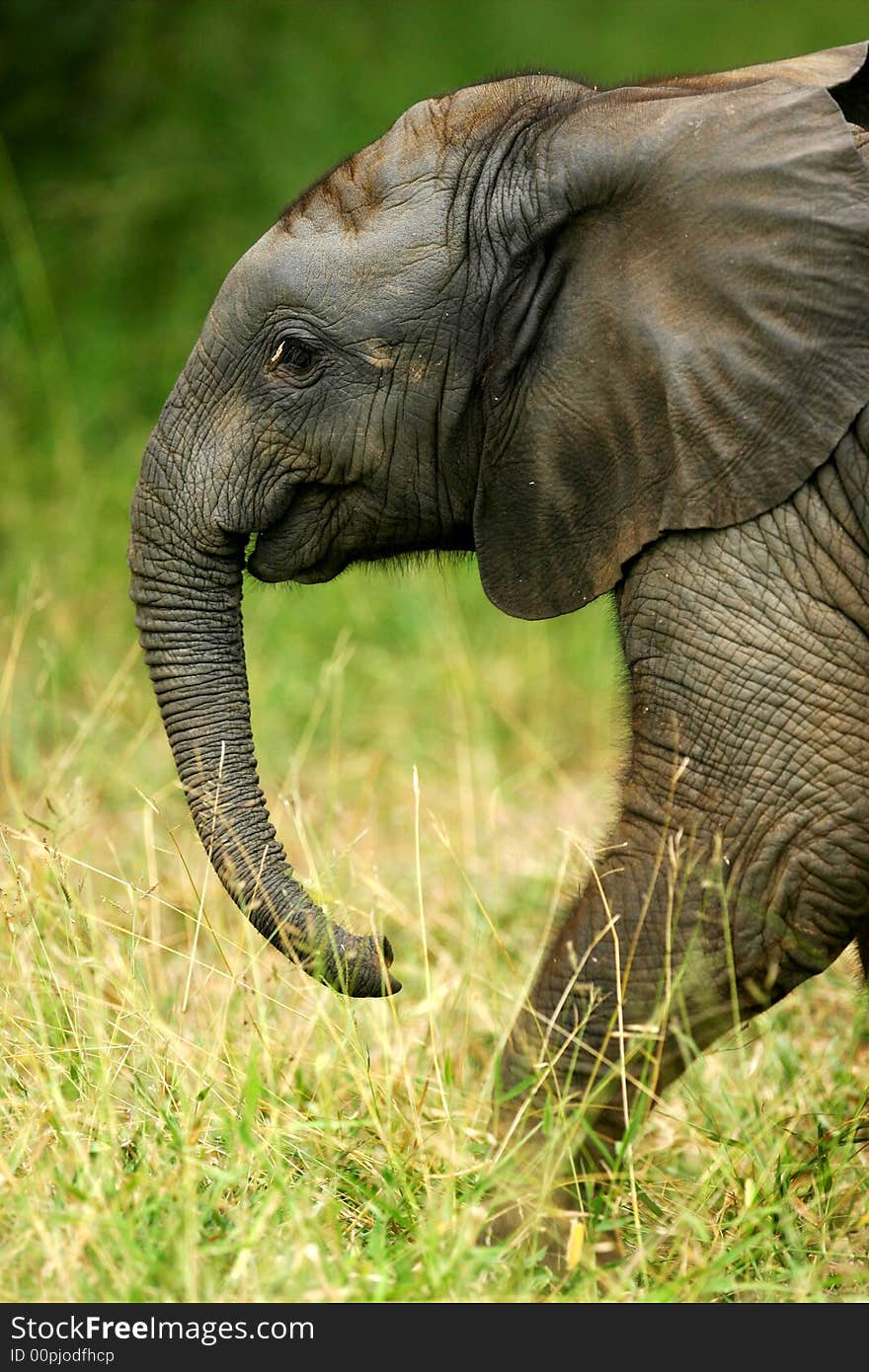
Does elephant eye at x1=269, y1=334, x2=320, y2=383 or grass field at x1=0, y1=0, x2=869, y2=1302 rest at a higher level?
elephant eye at x1=269, y1=334, x2=320, y2=383

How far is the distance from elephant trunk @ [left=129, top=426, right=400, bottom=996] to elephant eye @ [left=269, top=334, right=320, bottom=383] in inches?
13.1

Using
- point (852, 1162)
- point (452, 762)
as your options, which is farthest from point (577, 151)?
point (452, 762)

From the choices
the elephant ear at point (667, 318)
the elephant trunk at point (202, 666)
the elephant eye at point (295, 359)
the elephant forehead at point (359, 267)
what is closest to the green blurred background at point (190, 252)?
the elephant trunk at point (202, 666)

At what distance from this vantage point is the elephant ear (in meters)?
3.64

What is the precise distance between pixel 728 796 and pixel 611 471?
2.37ft

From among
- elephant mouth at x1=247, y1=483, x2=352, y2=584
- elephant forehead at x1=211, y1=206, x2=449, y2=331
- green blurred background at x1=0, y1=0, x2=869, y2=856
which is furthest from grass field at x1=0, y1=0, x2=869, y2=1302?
elephant forehead at x1=211, y1=206, x2=449, y2=331

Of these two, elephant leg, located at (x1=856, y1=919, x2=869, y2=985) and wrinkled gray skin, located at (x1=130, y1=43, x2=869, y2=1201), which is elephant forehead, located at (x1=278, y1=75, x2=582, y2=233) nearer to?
wrinkled gray skin, located at (x1=130, y1=43, x2=869, y2=1201)

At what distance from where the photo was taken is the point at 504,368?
3.92 metres

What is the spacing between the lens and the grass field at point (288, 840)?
361 centimetres

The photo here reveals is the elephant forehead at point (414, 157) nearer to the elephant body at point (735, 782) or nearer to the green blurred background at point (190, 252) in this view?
the elephant body at point (735, 782)

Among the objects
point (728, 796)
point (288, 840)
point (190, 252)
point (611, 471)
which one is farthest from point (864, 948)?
point (190, 252)

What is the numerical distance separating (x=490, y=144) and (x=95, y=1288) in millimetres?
2433
